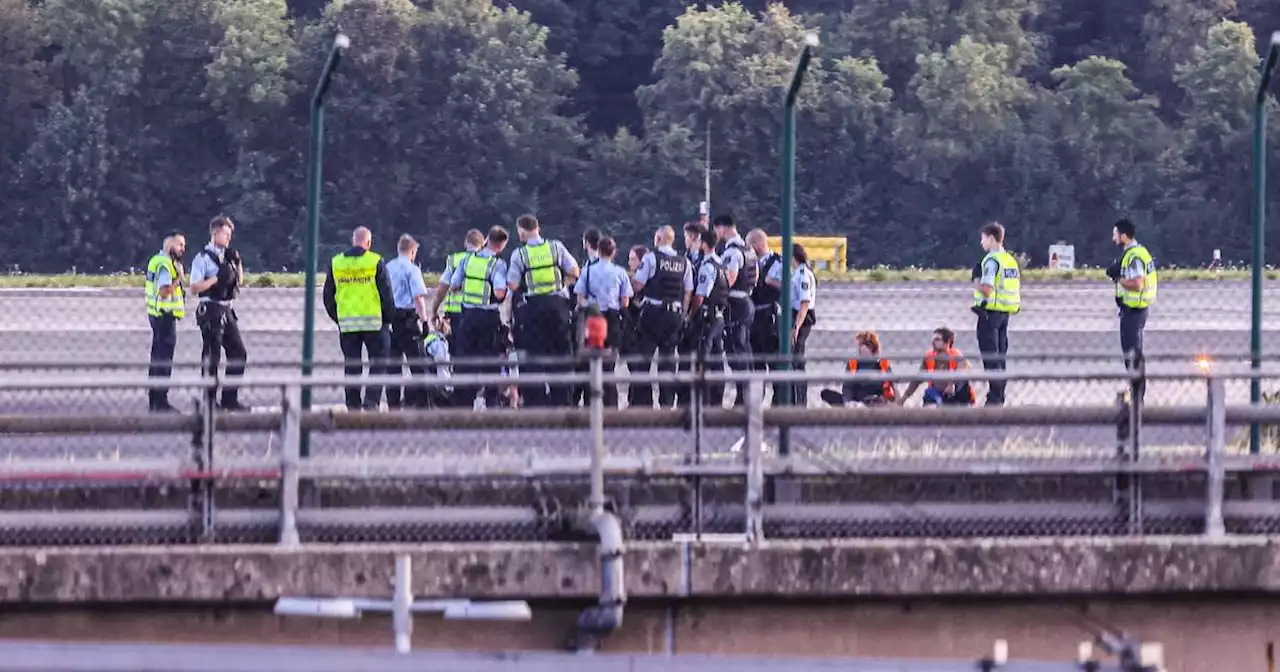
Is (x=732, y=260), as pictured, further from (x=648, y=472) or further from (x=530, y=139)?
(x=530, y=139)

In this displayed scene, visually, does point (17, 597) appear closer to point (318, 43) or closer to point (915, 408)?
point (915, 408)

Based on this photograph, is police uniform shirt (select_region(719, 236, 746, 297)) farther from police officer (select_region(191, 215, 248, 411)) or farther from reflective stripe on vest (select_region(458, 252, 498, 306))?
police officer (select_region(191, 215, 248, 411))

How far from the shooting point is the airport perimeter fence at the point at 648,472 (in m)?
9.88

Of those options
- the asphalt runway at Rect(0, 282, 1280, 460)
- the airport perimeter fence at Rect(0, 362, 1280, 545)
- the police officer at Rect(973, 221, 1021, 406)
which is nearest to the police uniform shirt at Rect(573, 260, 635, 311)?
the asphalt runway at Rect(0, 282, 1280, 460)

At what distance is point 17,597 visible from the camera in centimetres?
945

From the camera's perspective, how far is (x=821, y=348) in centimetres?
2544

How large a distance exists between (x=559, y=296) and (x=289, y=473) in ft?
20.5

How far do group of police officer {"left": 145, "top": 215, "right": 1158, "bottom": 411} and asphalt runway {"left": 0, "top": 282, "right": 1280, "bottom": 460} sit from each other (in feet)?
1.73

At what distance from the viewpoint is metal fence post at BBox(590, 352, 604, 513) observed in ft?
32.0

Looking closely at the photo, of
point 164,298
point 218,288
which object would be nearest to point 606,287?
point 218,288

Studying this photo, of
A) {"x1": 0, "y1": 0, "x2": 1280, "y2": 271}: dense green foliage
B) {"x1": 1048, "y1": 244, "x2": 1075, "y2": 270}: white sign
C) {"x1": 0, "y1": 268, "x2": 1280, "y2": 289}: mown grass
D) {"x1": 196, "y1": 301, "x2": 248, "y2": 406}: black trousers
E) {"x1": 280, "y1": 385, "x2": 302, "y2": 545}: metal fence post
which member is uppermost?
{"x1": 0, "y1": 0, "x2": 1280, "y2": 271}: dense green foliage

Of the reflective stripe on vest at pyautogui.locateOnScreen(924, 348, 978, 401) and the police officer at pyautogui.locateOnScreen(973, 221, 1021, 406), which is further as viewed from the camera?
the police officer at pyautogui.locateOnScreen(973, 221, 1021, 406)

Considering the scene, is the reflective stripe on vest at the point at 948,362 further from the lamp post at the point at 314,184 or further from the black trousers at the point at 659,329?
the lamp post at the point at 314,184

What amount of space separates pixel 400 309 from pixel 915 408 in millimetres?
7249
